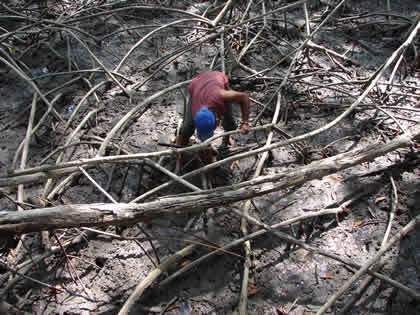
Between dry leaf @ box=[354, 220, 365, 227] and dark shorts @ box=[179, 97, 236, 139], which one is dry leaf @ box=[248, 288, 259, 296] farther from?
dark shorts @ box=[179, 97, 236, 139]

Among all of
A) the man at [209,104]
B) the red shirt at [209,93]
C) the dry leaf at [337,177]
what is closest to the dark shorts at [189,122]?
the man at [209,104]

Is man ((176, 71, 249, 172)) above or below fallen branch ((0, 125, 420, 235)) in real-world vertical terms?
above

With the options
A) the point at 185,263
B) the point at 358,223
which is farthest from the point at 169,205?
the point at 358,223

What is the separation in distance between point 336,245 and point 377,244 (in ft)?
1.00

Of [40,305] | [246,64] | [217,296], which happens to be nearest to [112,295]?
[40,305]

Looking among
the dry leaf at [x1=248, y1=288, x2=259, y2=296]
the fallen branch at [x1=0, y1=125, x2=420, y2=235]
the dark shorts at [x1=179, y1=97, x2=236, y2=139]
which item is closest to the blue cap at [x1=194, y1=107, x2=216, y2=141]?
the dark shorts at [x1=179, y1=97, x2=236, y2=139]

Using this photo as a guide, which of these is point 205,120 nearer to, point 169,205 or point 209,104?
point 209,104

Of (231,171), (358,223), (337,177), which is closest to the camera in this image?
(358,223)

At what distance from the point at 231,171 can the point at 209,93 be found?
0.80 metres

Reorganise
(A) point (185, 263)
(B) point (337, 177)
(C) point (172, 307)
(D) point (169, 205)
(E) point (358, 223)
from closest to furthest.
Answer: (D) point (169, 205)
(C) point (172, 307)
(A) point (185, 263)
(E) point (358, 223)
(B) point (337, 177)

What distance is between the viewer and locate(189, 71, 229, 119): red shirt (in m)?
2.46

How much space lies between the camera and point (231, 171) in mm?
2881

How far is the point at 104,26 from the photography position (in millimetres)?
4594

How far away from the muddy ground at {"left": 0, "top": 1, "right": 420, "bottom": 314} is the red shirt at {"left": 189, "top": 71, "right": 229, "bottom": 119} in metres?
0.58
